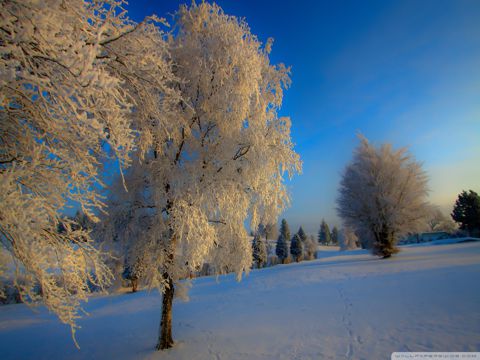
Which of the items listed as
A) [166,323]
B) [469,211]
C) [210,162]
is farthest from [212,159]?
[469,211]

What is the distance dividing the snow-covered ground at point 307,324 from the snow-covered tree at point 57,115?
0.82 m

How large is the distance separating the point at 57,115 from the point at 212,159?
354 centimetres

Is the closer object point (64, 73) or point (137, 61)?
point (64, 73)

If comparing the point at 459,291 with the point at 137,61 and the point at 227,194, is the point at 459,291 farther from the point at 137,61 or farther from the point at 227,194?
the point at 137,61

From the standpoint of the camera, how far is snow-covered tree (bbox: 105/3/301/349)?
17.1ft

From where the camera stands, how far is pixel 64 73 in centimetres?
202

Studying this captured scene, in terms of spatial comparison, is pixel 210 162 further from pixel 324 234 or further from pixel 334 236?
pixel 334 236

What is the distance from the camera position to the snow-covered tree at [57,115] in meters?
1.80

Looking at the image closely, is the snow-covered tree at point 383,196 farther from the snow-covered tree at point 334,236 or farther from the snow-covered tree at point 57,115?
the snow-covered tree at point 334,236

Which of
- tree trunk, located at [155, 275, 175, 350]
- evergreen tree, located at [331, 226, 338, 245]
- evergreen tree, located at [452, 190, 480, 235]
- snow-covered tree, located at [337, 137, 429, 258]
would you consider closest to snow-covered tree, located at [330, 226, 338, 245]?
evergreen tree, located at [331, 226, 338, 245]

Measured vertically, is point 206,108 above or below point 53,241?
above

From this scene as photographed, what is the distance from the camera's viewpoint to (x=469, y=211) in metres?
37.6

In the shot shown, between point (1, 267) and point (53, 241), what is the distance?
51cm

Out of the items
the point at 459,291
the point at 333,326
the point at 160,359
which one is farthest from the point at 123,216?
the point at 459,291
